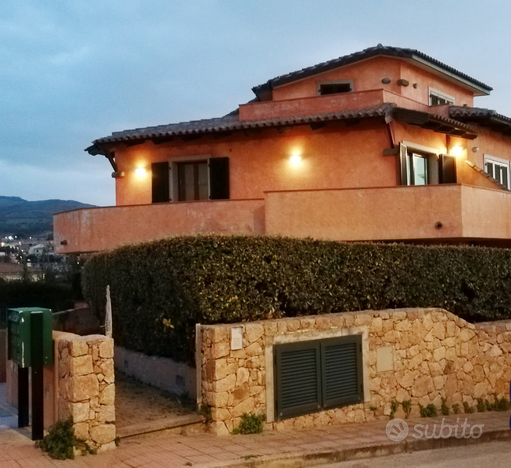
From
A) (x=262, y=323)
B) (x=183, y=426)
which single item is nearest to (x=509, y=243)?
(x=262, y=323)

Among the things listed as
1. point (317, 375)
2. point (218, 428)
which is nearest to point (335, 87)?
point (317, 375)

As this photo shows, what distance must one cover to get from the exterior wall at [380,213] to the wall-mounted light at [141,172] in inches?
231

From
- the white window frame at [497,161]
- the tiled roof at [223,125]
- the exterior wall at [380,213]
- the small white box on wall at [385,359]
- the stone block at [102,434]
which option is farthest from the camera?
the white window frame at [497,161]

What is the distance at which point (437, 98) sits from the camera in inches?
886

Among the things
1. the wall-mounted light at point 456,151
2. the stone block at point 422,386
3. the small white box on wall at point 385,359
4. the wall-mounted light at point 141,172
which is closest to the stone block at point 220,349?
the small white box on wall at point 385,359

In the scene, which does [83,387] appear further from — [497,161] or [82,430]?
[497,161]

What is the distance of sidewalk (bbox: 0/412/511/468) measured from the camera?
6867 mm

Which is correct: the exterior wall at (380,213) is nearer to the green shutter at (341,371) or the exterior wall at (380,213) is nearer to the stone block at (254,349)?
the green shutter at (341,371)

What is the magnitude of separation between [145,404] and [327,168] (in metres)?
10.6

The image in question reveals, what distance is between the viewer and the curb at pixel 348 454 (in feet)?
23.8

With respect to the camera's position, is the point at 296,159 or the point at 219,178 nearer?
the point at 296,159

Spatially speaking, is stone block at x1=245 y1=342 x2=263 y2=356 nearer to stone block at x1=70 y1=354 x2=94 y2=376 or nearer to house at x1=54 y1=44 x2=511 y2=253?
stone block at x1=70 y1=354 x2=94 y2=376

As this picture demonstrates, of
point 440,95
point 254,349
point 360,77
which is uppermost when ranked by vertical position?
point 360,77

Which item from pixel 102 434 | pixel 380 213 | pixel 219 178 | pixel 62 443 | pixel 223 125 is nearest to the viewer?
pixel 62 443
